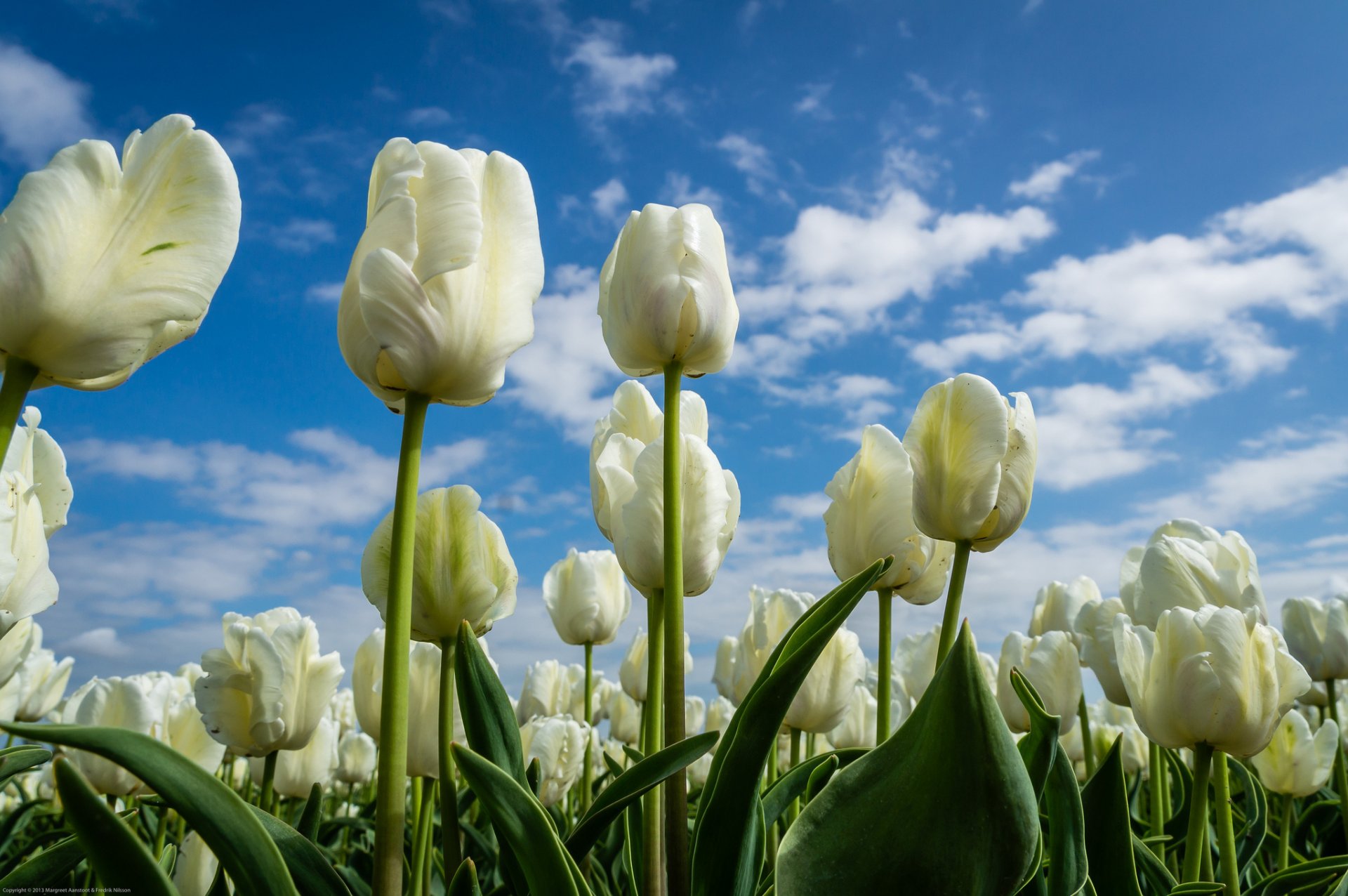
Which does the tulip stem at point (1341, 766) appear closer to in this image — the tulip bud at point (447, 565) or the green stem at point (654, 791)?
the green stem at point (654, 791)

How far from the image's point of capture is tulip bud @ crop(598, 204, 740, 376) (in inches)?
53.6

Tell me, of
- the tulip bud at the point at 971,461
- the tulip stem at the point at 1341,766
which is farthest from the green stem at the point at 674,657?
the tulip stem at the point at 1341,766

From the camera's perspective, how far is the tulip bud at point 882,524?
169 cm

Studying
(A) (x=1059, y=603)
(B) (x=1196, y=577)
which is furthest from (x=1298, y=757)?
(B) (x=1196, y=577)

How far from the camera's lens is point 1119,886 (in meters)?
1.26

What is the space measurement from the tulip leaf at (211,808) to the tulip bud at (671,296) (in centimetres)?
81

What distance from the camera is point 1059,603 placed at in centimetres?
318

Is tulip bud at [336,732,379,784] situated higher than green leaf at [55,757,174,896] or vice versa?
green leaf at [55,757,174,896]

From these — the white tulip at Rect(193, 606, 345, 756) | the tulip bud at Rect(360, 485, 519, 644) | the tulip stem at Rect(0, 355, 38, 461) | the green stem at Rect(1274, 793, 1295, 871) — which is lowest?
the green stem at Rect(1274, 793, 1295, 871)

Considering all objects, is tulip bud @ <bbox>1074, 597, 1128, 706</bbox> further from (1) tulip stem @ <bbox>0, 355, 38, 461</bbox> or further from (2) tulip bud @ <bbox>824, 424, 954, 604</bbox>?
(1) tulip stem @ <bbox>0, 355, 38, 461</bbox>

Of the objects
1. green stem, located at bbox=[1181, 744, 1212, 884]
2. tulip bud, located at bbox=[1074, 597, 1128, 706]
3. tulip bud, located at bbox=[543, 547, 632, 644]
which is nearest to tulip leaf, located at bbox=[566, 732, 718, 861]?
green stem, located at bbox=[1181, 744, 1212, 884]

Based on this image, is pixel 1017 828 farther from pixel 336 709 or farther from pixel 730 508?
pixel 336 709

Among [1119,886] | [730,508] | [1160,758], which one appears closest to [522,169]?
[730,508]

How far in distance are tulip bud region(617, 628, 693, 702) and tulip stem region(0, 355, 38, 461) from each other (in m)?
3.19
